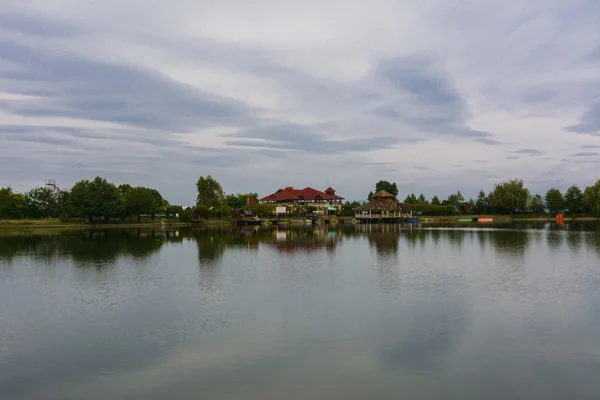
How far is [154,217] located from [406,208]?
5627 cm

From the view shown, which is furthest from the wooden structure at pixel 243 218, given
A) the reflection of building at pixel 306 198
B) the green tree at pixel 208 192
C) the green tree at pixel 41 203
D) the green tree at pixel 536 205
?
the green tree at pixel 536 205

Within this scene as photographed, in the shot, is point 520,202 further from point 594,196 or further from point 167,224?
point 167,224

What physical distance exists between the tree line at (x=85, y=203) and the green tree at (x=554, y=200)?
81976 mm

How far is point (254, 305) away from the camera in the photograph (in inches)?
679

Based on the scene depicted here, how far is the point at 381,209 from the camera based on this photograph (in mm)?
103250

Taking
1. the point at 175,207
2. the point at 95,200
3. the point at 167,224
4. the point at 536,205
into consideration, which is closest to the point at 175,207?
the point at 175,207

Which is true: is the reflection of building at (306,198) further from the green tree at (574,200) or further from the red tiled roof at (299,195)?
the green tree at (574,200)

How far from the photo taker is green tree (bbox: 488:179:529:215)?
97.3m

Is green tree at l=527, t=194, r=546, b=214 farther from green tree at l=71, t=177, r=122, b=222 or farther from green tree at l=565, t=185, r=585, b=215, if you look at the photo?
green tree at l=71, t=177, r=122, b=222

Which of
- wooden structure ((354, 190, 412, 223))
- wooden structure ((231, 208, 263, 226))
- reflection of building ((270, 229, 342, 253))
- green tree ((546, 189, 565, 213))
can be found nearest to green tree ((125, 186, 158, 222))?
wooden structure ((231, 208, 263, 226))

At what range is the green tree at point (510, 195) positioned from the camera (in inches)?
3831

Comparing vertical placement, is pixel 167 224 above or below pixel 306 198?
below

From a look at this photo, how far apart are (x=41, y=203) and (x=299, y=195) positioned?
60.7 meters

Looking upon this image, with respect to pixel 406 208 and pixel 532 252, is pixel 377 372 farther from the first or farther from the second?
pixel 406 208
